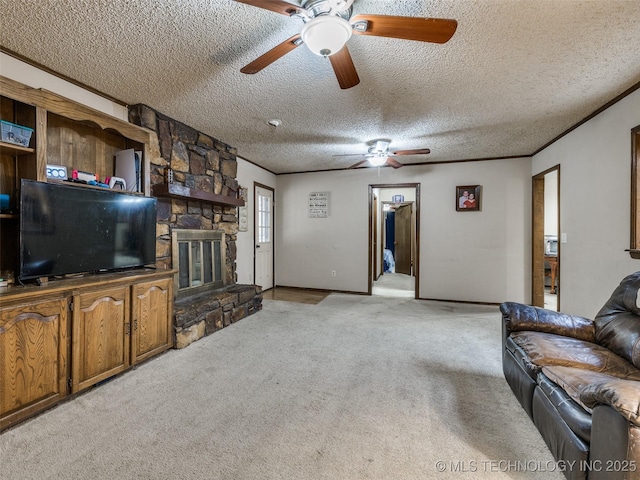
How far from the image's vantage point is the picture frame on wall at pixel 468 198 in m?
4.90

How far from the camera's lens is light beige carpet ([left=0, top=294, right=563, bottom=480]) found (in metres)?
1.47

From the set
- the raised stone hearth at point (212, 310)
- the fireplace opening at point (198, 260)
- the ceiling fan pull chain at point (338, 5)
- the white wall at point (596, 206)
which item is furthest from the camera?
the fireplace opening at point (198, 260)

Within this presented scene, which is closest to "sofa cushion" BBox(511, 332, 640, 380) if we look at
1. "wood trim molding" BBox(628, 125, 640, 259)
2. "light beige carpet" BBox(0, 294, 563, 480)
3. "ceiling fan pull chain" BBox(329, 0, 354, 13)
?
"light beige carpet" BBox(0, 294, 563, 480)

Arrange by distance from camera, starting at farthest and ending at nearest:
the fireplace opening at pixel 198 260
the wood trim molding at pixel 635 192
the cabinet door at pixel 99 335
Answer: the fireplace opening at pixel 198 260 < the wood trim molding at pixel 635 192 < the cabinet door at pixel 99 335

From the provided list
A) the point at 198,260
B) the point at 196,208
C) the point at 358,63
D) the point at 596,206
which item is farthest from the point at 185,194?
the point at 596,206

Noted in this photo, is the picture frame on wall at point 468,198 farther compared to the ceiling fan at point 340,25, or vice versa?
the picture frame on wall at point 468,198

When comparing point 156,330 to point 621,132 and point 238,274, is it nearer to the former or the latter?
point 238,274

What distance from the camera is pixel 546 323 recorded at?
2121 mm

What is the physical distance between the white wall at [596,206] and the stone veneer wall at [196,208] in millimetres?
4005

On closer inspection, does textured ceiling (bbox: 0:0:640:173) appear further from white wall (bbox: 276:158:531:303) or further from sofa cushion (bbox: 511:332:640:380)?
sofa cushion (bbox: 511:332:640:380)

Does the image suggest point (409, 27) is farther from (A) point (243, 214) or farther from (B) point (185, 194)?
(A) point (243, 214)

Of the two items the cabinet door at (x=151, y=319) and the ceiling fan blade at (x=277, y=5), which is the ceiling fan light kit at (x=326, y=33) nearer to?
the ceiling fan blade at (x=277, y=5)

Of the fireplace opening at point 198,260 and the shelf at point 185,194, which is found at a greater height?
the shelf at point 185,194

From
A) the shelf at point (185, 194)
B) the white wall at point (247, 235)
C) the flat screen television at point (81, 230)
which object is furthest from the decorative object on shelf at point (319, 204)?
the flat screen television at point (81, 230)
